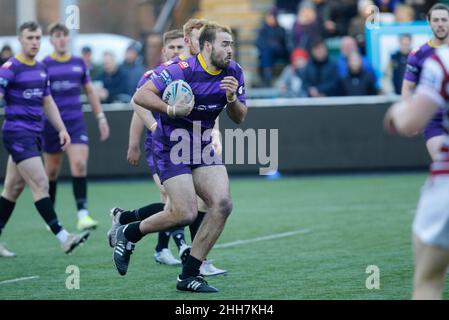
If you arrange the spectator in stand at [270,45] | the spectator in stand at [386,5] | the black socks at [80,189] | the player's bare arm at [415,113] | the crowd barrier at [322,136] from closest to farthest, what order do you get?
the player's bare arm at [415,113] < the black socks at [80,189] < the crowd barrier at [322,136] < the spectator in stand at [386,5] < the spectator in stand at [270,45]

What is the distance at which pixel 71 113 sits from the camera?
13.3m

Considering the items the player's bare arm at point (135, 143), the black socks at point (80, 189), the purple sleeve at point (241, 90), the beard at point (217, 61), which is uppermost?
the beard at point (217, 61)

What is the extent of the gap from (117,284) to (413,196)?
772cm

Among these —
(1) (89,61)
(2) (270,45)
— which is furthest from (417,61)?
(1) (89,61)

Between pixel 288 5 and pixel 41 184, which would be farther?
pixel 288 5

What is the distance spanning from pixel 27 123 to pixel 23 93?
0.32 meters

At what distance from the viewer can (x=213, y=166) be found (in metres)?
8.41

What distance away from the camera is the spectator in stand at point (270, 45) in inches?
859

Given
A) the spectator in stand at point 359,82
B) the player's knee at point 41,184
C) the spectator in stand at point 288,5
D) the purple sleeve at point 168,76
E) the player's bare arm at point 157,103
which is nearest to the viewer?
the player's bare arm at point 157,103

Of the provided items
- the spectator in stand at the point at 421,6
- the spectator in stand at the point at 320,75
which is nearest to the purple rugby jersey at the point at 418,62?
the spectator in stand at the point at 320,75

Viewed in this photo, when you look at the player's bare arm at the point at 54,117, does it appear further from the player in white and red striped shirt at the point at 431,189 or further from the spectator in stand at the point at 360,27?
the spectator in stand at the point at 360,27

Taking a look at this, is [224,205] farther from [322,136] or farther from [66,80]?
[322,136]
